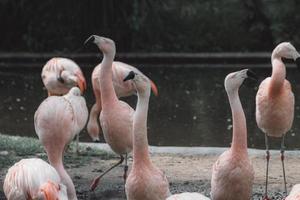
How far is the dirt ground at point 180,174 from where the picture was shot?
6082 millimetres

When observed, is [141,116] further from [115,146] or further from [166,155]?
[166,155]

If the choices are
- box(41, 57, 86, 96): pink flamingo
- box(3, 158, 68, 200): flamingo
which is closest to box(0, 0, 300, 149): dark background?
box(41, 57, 86, 96): pink flamingo

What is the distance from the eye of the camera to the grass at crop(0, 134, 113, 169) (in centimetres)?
696

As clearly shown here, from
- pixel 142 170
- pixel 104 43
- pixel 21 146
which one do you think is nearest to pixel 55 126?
pixel 142 170

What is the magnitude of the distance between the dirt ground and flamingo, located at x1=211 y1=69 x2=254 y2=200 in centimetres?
114

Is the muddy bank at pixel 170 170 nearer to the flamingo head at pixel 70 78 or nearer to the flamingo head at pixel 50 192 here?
the flamingo head at pixel 70 78

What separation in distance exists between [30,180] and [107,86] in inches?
64.4

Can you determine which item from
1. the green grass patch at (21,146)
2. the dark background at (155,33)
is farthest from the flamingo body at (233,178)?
the dark background at (155,33)

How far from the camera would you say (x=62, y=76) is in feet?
26.8

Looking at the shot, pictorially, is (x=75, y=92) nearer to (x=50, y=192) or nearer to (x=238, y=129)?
(x=238, y=129)

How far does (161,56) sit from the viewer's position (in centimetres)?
1614

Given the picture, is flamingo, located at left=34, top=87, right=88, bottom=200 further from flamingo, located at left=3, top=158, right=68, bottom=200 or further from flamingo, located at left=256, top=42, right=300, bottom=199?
flamingo, located at left=256, top=42, right=300, bottom=199

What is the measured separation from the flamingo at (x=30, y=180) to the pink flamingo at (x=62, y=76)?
3.46 m

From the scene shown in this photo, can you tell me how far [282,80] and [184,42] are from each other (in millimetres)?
11705
